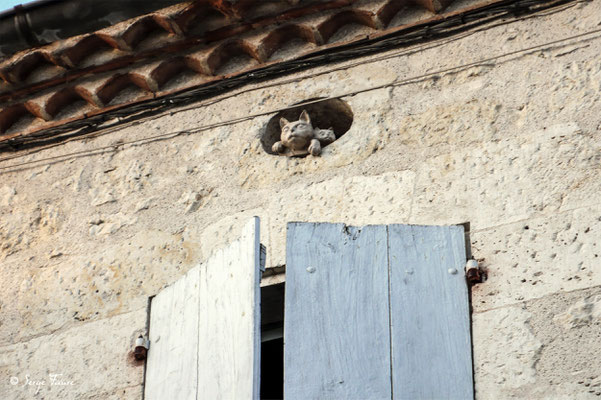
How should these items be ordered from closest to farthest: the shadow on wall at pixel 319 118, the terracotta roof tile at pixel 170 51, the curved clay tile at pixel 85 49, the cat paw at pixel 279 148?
the cat paw at pixel 279 148 → the shadow on wall at pixel 319 118 → the terracotta roof tile at pixel 170 51 → the curved clay tile at pixel 85 49

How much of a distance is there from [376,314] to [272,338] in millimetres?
1051

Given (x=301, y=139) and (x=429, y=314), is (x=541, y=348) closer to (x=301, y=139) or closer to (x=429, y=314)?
(x=429, y=314)

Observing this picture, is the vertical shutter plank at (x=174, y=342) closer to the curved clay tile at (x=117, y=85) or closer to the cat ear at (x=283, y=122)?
the cat ear at (x=283, y=122)

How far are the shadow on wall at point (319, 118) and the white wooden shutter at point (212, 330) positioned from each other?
1.22 metres

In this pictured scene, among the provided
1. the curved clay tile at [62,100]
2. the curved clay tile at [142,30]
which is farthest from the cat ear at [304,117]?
the curved clay tile at [62,100]

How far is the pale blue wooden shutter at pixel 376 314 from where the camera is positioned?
5.46 metres

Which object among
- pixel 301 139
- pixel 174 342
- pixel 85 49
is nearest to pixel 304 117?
pixel 301 139

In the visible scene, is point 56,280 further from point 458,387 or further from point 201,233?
point 458,387

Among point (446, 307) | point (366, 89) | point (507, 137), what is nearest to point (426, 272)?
point (446, 307)

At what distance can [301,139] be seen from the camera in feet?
22.6

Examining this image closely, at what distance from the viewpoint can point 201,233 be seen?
6684 mm

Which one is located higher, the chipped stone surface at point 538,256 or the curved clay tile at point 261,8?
the curved clay tile at point 261,8

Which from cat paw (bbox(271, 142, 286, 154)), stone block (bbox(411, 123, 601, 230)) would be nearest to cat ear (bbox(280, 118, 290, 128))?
cat paw (bbox(271, 142, 286, 154))

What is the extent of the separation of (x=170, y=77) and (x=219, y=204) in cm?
118
